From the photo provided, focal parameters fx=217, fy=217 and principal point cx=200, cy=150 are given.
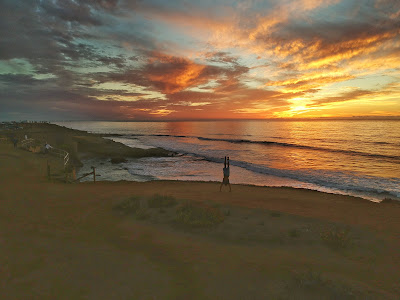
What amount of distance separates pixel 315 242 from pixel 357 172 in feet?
77.0

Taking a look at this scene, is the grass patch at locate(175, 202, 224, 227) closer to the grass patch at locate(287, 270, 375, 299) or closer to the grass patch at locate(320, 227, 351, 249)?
the grass patch at locate(320, 227, 351, 249)

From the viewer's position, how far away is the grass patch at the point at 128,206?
10406 mm

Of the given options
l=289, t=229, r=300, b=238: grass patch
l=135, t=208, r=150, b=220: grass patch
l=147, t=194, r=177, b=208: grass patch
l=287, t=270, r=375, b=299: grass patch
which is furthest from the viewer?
l=147, t=194, r=177, b=208: grass patch

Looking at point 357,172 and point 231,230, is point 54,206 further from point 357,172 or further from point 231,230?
point 357,172

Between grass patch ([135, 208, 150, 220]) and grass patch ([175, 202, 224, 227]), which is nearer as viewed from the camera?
grass patch ([175, 202, 224, 227])

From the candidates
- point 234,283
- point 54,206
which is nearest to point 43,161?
point 54,206

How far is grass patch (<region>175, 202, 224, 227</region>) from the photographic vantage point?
8743 millimetres

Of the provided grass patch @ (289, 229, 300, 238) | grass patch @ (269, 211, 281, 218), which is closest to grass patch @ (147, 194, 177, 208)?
grass patch @ (269, 211, 281, 218)

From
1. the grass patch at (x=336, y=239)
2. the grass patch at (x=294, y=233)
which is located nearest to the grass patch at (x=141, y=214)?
the grass patch at (x=294, y=233)

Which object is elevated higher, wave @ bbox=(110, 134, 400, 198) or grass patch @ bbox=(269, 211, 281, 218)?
grass patch @ bbox=(269, 211, 281, 218)

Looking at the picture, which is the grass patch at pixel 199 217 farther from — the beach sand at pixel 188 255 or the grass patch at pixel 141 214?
the grass patch at pixel 141 214

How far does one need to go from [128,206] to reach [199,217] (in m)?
3.70

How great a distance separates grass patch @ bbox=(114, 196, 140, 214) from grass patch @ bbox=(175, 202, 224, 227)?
2.20m

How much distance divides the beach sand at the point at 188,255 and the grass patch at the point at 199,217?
0.28 metres
